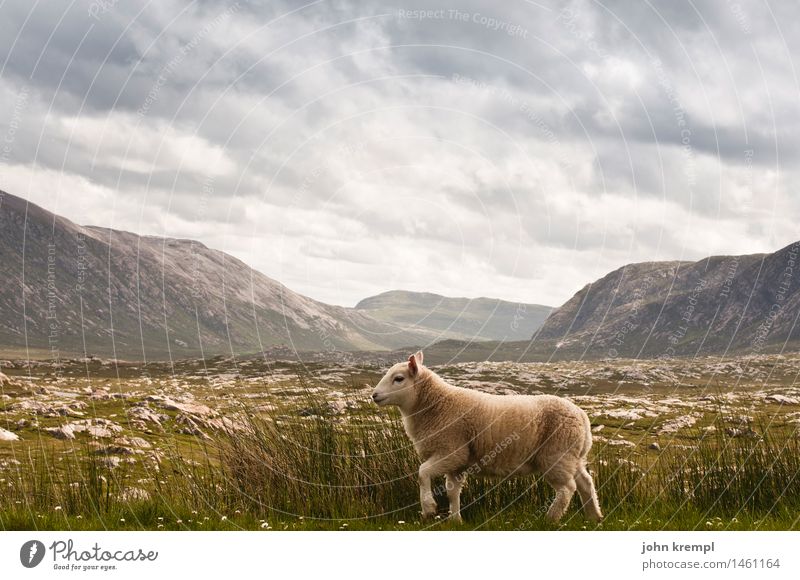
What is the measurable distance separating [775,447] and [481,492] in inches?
255

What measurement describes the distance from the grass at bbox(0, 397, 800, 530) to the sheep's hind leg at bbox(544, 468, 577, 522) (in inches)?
7.7

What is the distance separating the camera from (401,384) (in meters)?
13.2

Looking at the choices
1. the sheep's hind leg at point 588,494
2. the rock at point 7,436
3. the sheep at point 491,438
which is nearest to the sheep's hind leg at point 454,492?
the sheep at point 491,438

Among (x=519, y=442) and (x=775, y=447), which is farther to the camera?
(x=775, y=447)

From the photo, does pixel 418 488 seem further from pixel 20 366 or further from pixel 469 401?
pixel 20 366

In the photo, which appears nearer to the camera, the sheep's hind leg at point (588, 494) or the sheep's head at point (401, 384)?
the sheep's hind leg at point (588, 494)

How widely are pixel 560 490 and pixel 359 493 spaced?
3.58m

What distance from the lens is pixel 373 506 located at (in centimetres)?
1312

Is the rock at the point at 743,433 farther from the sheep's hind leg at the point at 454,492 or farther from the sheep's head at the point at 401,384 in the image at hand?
the sheep's head at the point at 401,384

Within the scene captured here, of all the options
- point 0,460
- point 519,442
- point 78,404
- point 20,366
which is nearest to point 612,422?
point 78,404

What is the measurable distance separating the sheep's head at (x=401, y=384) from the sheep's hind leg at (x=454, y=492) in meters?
1.53

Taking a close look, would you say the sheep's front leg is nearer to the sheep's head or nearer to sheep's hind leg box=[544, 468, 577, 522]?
the sheep's head

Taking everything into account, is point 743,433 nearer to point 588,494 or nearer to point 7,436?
point 588,494

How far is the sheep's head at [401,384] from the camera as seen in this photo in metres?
13.1
